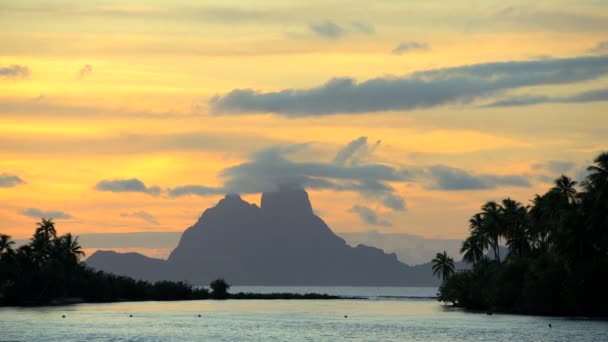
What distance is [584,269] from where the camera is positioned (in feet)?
384

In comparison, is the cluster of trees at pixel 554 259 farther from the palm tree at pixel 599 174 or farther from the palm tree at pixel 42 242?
the palm tree at pixel 42 242

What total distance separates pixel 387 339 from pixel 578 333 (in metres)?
18.6

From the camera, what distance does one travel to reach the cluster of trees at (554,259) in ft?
382

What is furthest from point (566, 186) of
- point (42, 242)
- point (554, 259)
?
point (42, 242)

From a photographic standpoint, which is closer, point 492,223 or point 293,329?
point 293,329

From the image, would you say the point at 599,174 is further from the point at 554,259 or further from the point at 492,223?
the point at 492,223

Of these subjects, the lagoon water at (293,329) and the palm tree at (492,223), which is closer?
the lagoon water at (293,329)

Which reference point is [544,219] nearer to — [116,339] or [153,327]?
[153,327]

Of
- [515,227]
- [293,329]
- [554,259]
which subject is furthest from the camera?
[515,227]

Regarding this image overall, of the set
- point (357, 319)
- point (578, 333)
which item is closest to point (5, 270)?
point (357, 319)

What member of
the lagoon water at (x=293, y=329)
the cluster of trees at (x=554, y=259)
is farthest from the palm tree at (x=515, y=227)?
the lagoon water at (x=293, y=329)

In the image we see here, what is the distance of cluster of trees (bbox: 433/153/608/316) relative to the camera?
11650 centimetres

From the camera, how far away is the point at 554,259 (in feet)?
405

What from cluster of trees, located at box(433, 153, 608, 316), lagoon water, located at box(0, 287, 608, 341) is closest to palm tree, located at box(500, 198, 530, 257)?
cluster of trees, located at box(433, 153, 608, 316)
